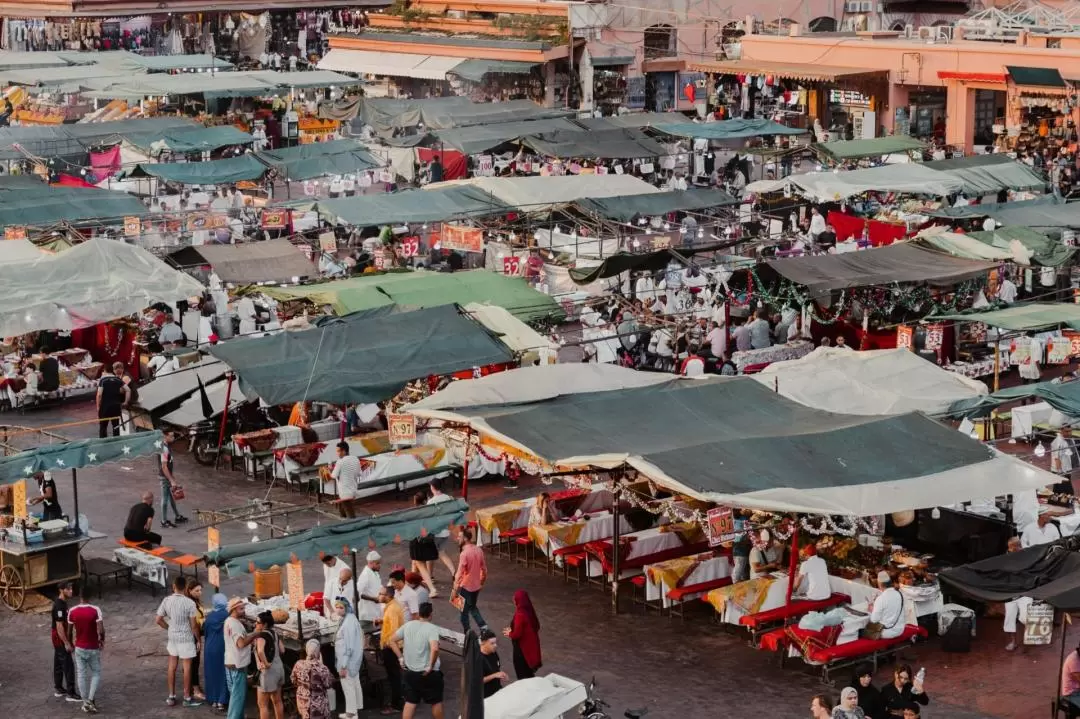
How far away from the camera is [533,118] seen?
4825 cm

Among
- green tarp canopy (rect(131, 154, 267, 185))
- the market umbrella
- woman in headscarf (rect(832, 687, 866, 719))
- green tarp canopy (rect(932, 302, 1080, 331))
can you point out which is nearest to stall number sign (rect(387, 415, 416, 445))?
the market umbrella

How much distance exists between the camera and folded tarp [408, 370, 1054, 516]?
18109 mm

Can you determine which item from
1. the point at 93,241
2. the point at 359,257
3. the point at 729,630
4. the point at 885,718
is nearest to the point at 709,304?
the point at 359,257

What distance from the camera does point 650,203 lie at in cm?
3556

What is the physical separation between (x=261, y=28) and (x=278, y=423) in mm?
52655

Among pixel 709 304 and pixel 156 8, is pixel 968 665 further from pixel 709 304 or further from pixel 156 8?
pixel 156 8

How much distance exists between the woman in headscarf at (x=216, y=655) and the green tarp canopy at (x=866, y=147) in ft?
94.4

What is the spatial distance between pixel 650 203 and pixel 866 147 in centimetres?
1004

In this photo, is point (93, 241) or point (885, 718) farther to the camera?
point (93, 241)

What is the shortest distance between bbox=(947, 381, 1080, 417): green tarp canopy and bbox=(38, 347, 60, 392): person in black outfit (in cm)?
1404

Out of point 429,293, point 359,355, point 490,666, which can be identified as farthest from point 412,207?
point 490,666

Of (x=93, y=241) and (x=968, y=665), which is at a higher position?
(x=93, y=241)

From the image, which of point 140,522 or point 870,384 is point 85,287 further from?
point 870,384

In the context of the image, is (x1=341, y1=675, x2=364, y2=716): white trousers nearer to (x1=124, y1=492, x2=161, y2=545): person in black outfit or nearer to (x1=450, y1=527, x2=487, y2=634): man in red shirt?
(x1=450, y1=527, x2=487, y2=634): man in red shirt
